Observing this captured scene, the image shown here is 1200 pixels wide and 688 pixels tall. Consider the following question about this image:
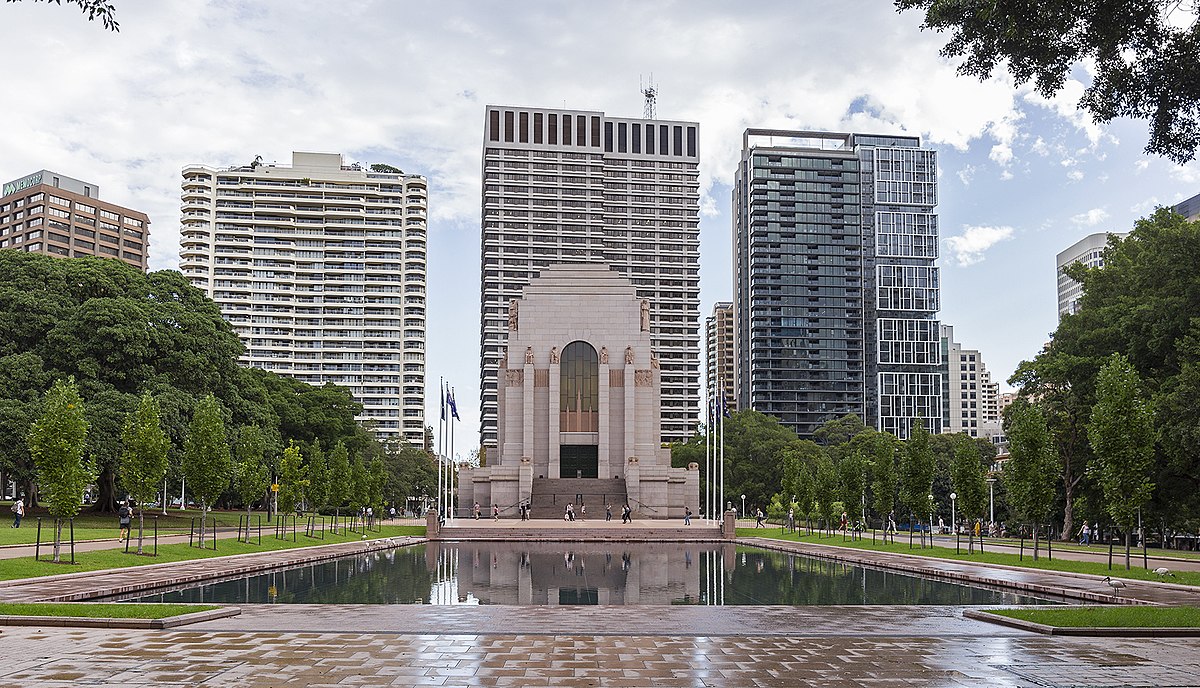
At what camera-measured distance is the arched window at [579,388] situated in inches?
2968

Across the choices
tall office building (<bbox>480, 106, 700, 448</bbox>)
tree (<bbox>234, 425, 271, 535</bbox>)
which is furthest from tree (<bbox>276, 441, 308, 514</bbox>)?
tall office building (<bbox>480, 106, 700, 448</bbox>)

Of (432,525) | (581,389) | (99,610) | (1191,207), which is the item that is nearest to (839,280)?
(1191,207)

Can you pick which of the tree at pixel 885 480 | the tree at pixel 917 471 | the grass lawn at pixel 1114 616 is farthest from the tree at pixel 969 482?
the grass lawn at pixel 1114 616

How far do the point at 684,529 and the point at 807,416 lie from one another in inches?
4265

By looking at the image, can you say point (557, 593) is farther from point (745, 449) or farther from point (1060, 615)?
point (745, 449)

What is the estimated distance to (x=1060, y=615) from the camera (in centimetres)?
1619

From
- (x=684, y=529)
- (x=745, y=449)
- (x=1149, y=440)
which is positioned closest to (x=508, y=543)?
(x=684, y=529)

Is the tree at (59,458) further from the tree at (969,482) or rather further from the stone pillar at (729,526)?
the stone pillar at (729,526)

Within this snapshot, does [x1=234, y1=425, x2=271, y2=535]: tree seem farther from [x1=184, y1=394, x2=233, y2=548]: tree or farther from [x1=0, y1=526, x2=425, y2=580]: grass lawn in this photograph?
[x1=184, y1=394, x2=233, y2=548]: tree

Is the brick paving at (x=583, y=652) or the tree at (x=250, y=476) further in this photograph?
the tree at (x=250, y=476)

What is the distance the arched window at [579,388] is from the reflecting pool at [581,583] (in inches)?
1422

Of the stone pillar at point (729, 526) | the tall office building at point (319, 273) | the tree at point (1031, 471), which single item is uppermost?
the tall office building at point (319, 273)

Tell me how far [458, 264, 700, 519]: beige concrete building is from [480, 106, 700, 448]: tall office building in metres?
58.6

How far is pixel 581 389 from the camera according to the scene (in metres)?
75.9
